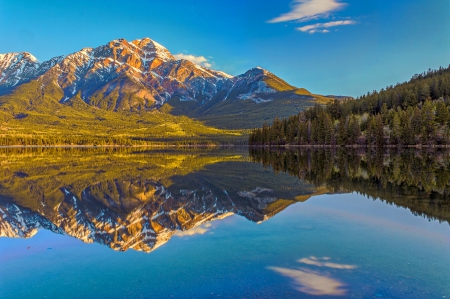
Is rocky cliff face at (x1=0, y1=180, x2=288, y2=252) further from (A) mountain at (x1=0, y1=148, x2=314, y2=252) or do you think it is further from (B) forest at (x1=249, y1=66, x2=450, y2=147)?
(B) forest at (x1=249, y1=66, x2=450, y2=147)

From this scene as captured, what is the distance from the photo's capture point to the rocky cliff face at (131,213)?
57.7 feet

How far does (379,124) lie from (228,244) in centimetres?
11961

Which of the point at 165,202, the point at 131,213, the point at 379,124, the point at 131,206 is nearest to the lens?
the point at 131,213

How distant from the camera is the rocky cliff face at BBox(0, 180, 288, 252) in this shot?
17573mm

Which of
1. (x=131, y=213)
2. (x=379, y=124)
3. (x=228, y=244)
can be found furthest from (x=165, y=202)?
(x=379, y=124)

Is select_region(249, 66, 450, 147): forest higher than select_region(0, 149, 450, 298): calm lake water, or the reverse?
select_region(249, 66, 450, 147): forest

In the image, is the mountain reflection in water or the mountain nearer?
the mountain reflection in water

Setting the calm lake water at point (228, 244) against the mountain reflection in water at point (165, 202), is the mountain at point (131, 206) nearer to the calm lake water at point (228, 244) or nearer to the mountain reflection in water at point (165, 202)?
the mountain reflection in water at point (165, 202)

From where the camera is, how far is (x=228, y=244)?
15.6 meters

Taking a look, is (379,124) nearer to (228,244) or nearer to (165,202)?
(165,202)

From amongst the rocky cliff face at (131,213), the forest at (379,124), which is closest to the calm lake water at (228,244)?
the rocky cliff face at (131,213)

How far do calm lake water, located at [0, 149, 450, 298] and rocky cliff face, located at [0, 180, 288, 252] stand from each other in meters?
0.08

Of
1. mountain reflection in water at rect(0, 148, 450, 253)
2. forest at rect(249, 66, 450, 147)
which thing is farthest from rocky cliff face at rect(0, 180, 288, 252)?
forest at rect(249, 66, 450, 147)

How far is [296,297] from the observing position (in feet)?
33.6
